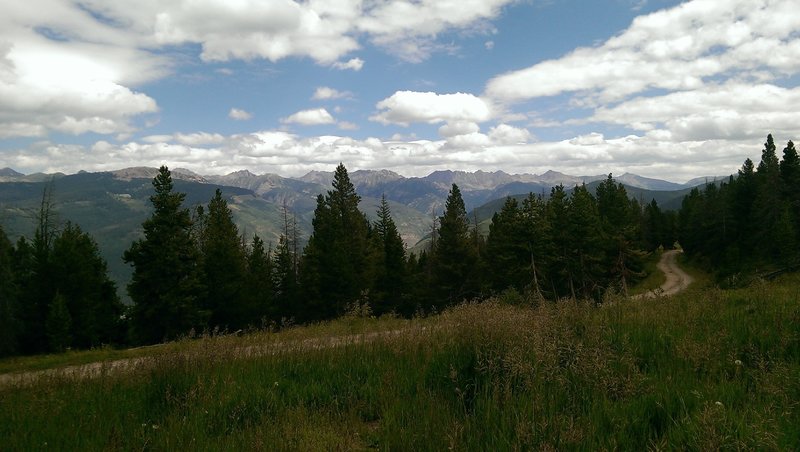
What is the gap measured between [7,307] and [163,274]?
946 centimetres

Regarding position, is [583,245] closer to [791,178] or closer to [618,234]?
[618,234]

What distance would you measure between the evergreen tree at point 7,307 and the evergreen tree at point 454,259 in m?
37.0

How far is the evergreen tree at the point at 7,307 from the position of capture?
94.8 feet

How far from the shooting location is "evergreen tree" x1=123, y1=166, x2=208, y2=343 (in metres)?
32.6

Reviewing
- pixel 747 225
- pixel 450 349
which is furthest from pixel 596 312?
pixel 747 225

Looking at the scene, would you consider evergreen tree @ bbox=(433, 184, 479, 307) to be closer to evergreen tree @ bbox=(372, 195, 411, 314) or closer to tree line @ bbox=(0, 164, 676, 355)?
tree line @ bbox=(0, 164, 676, 355)

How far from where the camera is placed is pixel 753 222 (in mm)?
55375

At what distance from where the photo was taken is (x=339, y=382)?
5.48 m

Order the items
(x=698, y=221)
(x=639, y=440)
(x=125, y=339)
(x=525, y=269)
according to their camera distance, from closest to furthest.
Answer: (x=639, y=440) → (x=125, y=339) → (x=525, y=269) → (x=698, y=221)

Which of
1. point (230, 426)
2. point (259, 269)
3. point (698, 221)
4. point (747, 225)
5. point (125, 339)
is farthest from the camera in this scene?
point (698, 221)

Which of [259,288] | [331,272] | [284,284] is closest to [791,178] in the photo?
[331,272]

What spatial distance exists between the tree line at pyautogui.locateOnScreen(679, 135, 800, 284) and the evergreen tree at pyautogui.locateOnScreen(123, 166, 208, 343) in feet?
160

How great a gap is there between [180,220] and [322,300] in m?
16.0

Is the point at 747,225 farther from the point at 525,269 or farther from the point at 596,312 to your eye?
the point at 596,312
